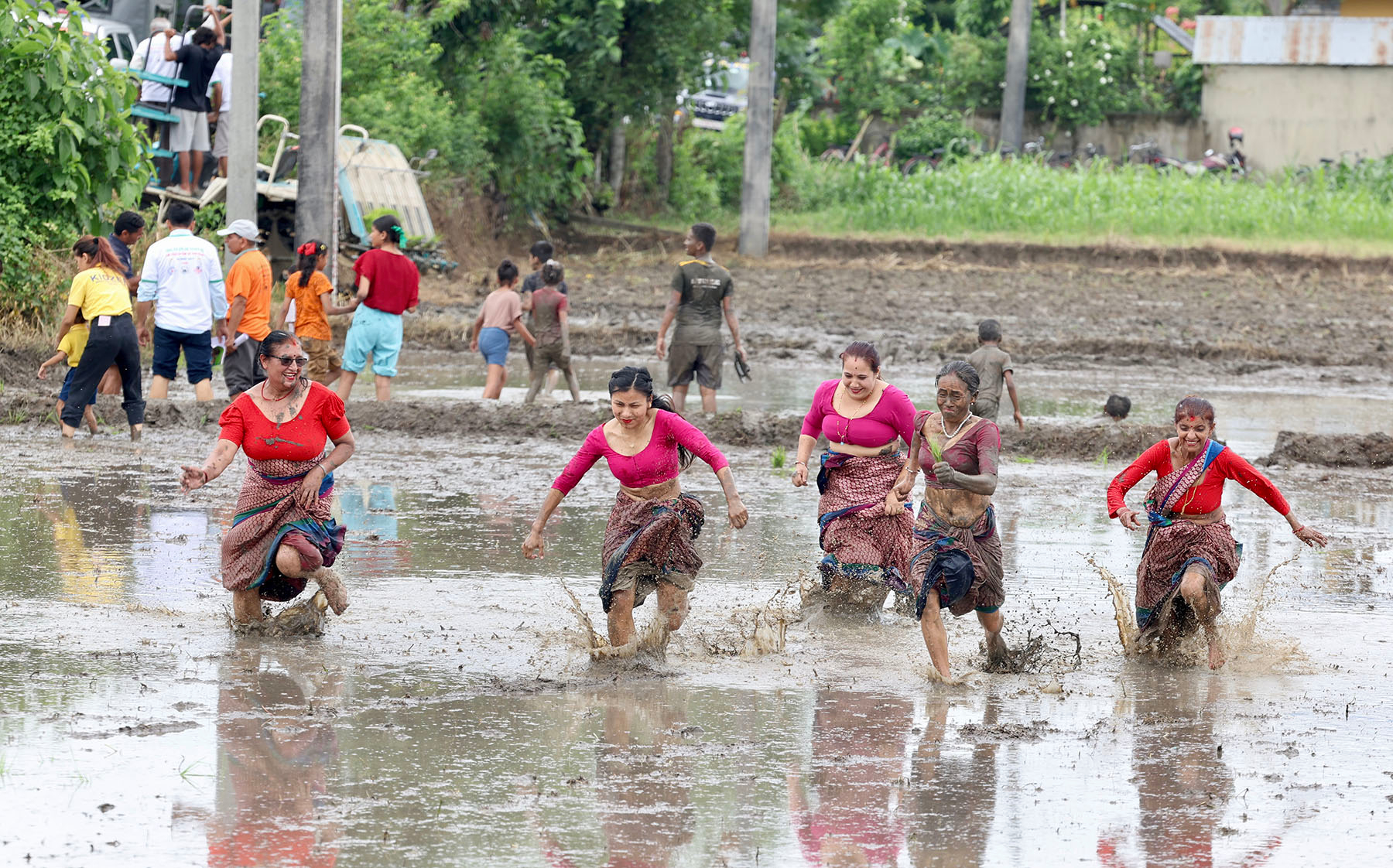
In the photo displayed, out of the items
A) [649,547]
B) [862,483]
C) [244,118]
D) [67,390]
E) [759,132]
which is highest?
[759,132]

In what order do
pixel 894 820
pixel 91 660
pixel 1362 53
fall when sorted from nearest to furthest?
pixel 894 820
pixel 91 660
pixel 1362 53

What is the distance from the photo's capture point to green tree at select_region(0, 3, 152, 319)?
52.4 ft

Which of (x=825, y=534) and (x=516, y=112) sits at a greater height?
(x=516, y=112)

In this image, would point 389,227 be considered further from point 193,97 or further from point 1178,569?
point 1178,569

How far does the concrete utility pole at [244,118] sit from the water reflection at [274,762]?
33.3ft

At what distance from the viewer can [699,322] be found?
14422 mm

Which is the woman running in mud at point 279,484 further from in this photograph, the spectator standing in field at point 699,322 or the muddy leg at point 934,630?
the spectator standing in field at point 699,322

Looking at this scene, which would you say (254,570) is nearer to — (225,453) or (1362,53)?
(225,453)

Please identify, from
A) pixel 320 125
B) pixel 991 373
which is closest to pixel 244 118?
pixel 320 125

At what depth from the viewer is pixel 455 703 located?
22.4 ft

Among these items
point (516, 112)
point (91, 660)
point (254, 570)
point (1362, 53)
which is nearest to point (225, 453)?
point (254, 570)

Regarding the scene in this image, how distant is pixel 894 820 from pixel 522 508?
5.98 m

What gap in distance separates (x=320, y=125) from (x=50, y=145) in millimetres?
3203

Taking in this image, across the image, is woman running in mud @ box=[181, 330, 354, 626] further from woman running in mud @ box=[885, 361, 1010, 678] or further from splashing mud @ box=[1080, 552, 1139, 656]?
splashing mud @ box=[1080, 552, 1139, 656]
